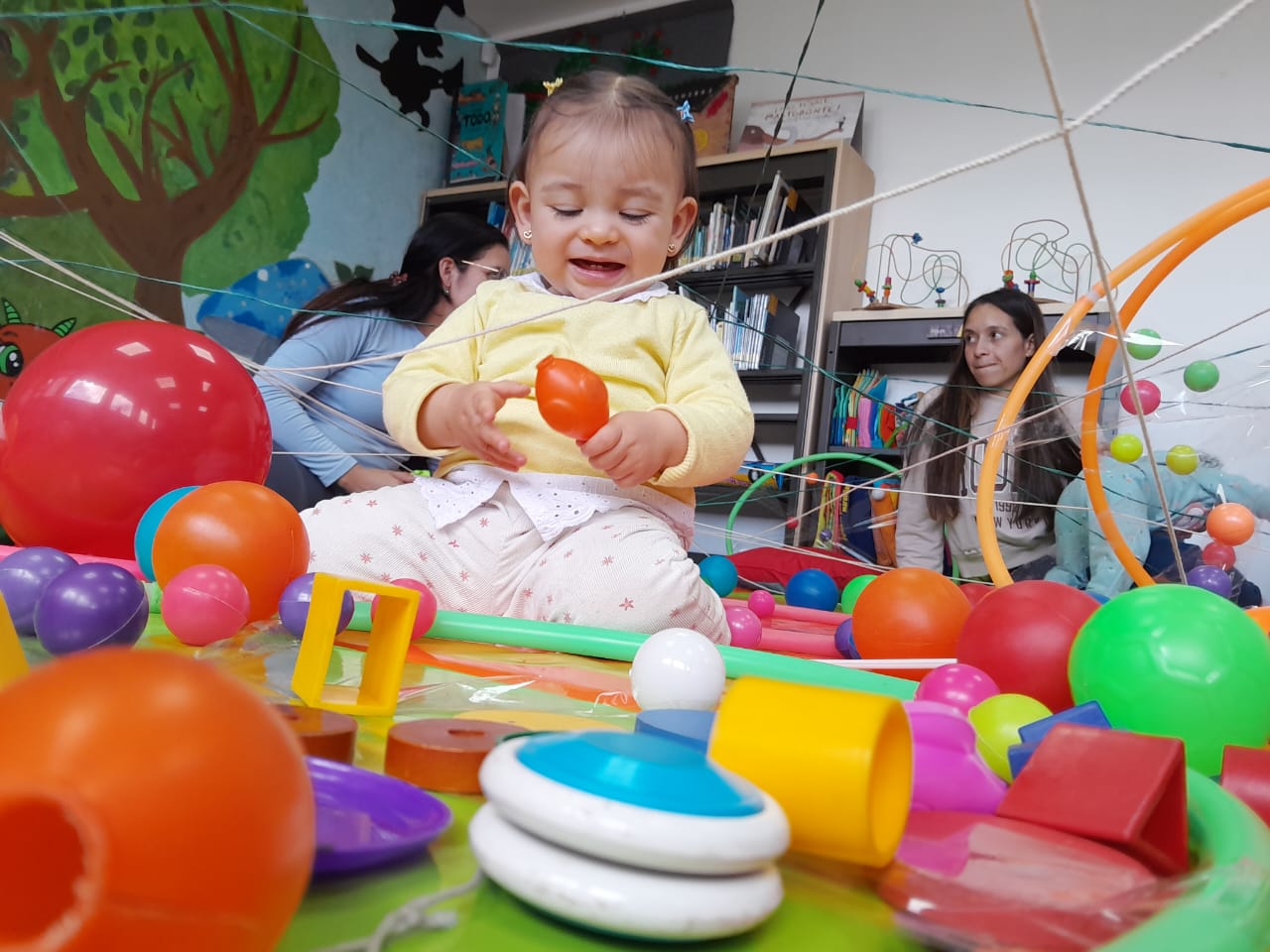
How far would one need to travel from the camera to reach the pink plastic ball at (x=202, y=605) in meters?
0.75

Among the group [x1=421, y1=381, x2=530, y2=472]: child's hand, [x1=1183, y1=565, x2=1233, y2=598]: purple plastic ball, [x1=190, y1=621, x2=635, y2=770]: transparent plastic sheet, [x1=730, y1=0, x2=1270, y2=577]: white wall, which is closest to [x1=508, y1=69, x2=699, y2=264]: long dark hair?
[x1=421, y1=381, x2=530, y2=472]: child's hand

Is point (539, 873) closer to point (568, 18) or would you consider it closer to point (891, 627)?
point (891, 627)

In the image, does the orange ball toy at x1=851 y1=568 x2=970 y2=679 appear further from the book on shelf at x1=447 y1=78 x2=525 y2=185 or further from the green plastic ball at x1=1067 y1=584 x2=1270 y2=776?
the book on shelf at x1=447 y1=78 x2=525 y2=185

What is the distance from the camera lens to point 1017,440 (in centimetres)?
180

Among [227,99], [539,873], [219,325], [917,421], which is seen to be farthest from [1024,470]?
[227,99]

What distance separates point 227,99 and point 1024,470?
292 cm

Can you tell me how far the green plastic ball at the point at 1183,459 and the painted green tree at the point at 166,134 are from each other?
2.55 meters

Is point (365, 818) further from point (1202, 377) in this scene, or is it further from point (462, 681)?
point (1202, 377)

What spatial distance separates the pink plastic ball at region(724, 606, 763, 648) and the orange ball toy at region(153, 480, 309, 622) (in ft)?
1.84

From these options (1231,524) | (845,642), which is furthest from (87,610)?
(1231,524)

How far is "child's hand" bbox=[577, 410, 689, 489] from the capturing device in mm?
1016

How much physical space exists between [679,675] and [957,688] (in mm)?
215

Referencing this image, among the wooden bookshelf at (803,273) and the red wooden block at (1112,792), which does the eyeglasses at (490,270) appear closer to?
the wooden bookshelf at (803,273)

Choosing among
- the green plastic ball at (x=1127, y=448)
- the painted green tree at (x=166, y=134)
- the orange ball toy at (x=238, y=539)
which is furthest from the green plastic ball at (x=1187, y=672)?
the painted green tree at (x=166, y=134)
